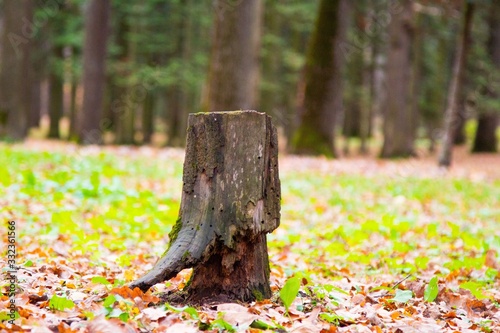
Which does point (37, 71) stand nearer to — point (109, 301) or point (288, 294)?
point (109, 301)

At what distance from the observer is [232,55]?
1291 centimetres

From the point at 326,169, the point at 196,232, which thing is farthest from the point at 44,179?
the point at 326,169

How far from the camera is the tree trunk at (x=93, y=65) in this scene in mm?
16234

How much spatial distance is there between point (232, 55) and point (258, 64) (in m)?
3.04

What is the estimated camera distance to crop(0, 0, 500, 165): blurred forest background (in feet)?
45.8

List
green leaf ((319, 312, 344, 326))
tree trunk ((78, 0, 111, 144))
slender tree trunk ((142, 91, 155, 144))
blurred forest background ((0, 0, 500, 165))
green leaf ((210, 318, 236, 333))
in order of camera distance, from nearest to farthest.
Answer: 1. green leaf ((210, 318, 236, 333))
2. green leaf ((319, 312, 344, 326))
3. blurred forest background ((0, 0, 500, 165))
4. tree trunk ((78, 0, 111, 144))
5. slender tree trunk ((142, 91, 155, 144))

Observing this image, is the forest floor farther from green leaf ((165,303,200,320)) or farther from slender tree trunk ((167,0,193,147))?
Answer: slender tree trunk ((167,0,193,147))

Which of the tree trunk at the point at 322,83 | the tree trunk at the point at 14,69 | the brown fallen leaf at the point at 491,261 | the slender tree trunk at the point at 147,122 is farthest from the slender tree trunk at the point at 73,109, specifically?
the brown fallen leaf at the point at 491,261

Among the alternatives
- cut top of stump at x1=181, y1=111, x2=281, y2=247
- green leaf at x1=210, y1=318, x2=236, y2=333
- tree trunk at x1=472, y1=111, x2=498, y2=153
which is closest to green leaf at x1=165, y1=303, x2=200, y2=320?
green leaf at x1=210, y1=318, x2=236, y2=333

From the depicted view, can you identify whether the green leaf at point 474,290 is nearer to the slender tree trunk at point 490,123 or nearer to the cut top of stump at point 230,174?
the cut top of stump at point 230,174

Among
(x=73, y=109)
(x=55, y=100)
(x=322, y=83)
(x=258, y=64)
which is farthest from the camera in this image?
(x=55, y=100)

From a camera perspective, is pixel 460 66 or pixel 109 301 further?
pixel 460 66

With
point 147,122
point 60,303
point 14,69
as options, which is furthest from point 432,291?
point 147,122

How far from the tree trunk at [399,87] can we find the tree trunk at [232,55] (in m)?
7.79
